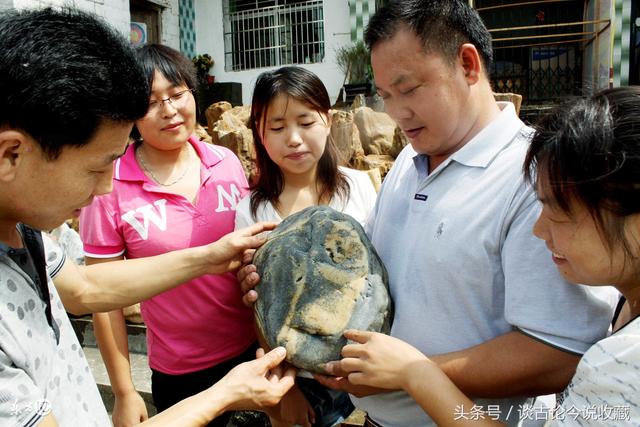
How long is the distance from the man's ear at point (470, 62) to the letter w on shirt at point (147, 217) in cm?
134

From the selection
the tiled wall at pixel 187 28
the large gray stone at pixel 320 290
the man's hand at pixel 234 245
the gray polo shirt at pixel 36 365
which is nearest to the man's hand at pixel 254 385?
the large gray stone at pixel 320 290

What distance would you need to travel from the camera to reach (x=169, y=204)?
86.7 inches

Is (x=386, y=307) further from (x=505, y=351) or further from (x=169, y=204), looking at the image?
(x=169, y=204)

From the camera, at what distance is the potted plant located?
991cm

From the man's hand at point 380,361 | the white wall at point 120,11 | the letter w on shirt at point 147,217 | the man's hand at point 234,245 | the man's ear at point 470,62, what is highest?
the white wall at point 120,11

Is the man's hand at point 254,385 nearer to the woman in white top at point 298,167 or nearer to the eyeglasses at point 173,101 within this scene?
the woman in white top at point 298,167

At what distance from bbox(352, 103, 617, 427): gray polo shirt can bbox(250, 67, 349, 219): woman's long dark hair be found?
2.13 feet

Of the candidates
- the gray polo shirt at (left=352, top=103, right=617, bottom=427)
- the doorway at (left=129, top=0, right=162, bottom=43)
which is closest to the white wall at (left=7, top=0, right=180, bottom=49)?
the doorway at (left=129, top=0, right=162, bottom=43)

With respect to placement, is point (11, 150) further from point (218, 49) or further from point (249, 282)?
point (218, 49)

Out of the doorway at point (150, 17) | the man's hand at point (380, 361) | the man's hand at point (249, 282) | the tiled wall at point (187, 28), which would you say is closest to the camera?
the man's hand at point (380, 361)

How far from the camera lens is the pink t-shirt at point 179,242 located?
2.15 m

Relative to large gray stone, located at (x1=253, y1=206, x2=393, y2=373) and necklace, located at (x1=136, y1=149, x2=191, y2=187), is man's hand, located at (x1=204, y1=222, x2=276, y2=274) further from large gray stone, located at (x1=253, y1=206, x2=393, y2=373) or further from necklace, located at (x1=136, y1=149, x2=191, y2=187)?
necklace, located at (x1=136, y1=149, x2=191, y2=187)

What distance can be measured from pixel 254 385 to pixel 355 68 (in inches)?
371

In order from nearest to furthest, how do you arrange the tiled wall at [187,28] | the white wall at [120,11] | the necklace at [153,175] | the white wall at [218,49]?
1. the necklace at [153,175]
2. the white wall at [120,11]
3. the white wall at [218,49]
4. the tiled wall at [187,28]
